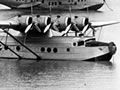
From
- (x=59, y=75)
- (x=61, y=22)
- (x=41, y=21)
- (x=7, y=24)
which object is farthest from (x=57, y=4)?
(x=59, y=75)

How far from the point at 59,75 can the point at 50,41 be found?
41.0ft

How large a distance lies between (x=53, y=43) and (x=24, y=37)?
13.5 feet

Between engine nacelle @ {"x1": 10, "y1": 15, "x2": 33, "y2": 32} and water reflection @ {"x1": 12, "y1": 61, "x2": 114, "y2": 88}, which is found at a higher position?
engine nacelle @ {"x1": 10, "y1": 15, "x2": 33, "y2": 32}

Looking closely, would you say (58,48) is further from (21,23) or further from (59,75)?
(59,75)

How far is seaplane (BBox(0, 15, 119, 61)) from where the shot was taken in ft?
240

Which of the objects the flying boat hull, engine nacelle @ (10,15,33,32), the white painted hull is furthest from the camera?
engine nacelle @ (10,15,33,32)

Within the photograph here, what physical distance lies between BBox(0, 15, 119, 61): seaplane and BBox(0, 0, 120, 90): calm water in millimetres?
1625

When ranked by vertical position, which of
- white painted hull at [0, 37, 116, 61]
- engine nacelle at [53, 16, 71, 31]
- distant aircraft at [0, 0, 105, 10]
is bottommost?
distant aircraft at [0, 0, 105, 10]

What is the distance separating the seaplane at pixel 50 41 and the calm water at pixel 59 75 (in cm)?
162

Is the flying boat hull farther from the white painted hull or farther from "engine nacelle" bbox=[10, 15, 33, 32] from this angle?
"engine nacelle" bbox=[10, 15, 33, 32]

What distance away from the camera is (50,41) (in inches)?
2955

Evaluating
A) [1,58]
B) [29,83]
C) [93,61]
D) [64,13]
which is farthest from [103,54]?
[64,13]

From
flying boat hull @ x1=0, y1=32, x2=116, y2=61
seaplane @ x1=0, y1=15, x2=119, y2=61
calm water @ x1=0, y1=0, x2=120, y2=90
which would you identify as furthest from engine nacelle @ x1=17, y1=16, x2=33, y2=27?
calm water @ x1=0, y1=0, x2=120, y2=90

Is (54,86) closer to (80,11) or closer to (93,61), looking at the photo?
(93,61)
